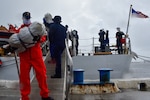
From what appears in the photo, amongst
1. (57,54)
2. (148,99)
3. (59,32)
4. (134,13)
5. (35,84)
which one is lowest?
(148,99)

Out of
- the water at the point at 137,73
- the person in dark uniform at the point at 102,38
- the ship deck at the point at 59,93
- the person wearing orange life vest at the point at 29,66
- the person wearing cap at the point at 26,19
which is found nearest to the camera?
the person wearing orange life vest at the point at 29,66

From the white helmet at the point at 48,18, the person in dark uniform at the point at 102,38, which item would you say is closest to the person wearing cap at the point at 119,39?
the person in dark uniform at the point at 102,38

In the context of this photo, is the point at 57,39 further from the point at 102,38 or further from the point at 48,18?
the point at 102,38

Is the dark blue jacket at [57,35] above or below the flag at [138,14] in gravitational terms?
below

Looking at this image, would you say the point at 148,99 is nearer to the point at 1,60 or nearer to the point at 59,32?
the point at 59,32

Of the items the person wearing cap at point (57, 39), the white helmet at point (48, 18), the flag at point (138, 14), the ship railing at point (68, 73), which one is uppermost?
the flag at point (138, 14)

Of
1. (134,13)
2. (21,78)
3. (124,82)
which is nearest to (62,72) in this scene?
(21,78)

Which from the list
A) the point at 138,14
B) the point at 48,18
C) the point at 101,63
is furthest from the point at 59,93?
the point at 138,14

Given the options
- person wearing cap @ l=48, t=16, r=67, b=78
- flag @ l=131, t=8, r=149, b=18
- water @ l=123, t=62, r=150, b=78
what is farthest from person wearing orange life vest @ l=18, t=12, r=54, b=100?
flag @ l=131, t=8, r=149, b=18

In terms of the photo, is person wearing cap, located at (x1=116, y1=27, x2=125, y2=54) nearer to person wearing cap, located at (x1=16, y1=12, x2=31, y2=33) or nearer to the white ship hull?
the white ship hull

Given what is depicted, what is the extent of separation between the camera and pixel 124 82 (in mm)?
11812

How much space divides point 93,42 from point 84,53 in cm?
136

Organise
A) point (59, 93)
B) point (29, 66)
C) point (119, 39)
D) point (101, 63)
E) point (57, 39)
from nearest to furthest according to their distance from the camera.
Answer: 1. point (29, 66)
2. point (59, 93)
3. point (57, 39)
4. point (101, 63)
5. point (119, 39)

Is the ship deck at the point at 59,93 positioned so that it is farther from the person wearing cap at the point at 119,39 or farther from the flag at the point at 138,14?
the flag at the point at 138,14
